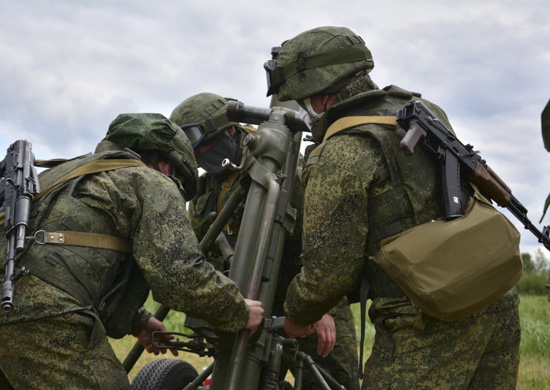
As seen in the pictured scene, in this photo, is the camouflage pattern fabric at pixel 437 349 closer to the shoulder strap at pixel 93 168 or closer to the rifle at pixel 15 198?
the shoulder strap at pixel 93 168

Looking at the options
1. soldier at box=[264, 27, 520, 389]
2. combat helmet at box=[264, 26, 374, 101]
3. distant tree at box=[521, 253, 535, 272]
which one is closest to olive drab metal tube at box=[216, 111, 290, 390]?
combat helmet at box=[264, 26, 374, 101]

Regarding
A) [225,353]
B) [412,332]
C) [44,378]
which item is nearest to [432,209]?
[412,332]

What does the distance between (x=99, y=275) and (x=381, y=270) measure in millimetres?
1546

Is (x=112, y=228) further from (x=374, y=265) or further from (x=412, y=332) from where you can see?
(x=412, y=332)

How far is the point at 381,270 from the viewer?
360cm

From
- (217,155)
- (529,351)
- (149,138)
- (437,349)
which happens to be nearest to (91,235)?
(149,138)

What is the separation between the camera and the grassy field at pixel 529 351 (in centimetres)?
703

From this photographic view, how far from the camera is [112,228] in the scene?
4035mm

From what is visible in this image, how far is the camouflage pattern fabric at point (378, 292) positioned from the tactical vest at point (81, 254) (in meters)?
1.08

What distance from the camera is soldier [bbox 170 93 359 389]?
557cm

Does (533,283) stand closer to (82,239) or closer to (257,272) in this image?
(257,272)

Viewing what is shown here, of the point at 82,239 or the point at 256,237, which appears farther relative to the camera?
the point at 256,237

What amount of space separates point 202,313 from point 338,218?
106cm

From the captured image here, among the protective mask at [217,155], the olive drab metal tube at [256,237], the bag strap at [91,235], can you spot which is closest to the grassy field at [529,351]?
the protective mask at [217,155]
